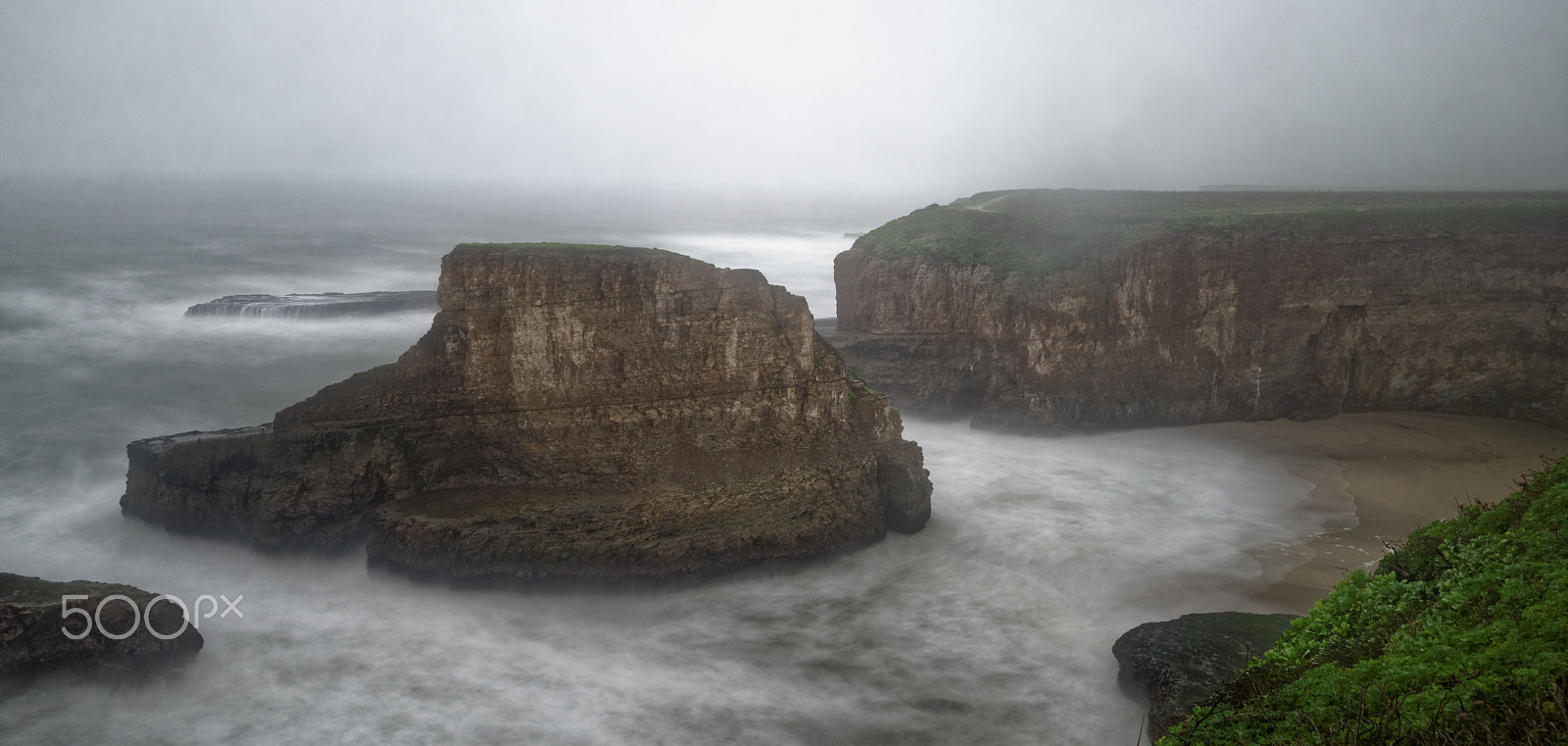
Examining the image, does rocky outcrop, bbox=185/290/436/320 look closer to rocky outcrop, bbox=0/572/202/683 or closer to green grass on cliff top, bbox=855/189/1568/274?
green grass on cliff top, bbox=855/189/1568/274

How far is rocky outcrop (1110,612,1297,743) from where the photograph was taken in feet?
47.6

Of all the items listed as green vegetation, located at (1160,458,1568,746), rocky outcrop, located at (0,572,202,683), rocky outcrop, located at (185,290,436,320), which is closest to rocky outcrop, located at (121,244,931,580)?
rocky outcrop, located at (0,572,202,683)

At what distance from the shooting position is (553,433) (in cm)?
2067

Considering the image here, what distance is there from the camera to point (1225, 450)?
28.9 metres

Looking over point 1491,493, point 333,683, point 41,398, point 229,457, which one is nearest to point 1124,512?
point 1491,493

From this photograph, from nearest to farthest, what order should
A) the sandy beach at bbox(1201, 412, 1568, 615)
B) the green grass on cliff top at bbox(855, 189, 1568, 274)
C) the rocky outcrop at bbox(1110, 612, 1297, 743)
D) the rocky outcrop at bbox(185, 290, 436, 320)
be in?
the rocky outcrop at bbox(1110, 612, 1297, 743) → the sandy beach at bbox(1201, 412, 1568, 615) → the green grass on cliff top at bbox(855, 189, 1568, 274) → the rocky outcrop at bbox(185, 290, 436, 320)

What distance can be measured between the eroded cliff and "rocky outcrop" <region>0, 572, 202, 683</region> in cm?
2380

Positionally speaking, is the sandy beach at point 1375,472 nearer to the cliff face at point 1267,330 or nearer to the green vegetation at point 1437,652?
the cliff face at point 1267,330

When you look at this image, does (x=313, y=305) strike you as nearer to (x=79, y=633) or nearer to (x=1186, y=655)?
(x=79, y=633)

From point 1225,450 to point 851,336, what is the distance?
13.3 metres

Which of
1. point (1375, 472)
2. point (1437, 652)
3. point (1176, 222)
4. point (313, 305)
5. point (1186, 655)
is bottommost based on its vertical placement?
point (1375, 472)

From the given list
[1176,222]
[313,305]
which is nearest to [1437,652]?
[1176,222]

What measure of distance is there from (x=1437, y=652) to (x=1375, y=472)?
20664mm

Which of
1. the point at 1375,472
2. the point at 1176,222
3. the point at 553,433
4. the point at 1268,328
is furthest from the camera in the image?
the point at 1176,222
